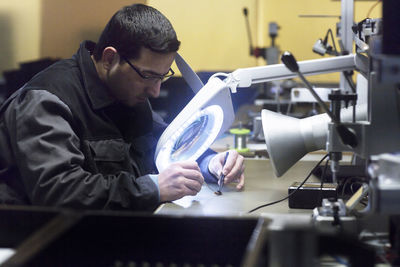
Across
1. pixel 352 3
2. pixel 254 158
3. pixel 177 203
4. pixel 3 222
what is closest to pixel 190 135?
pixel 177 203

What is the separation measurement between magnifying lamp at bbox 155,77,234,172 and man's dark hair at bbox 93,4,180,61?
323 millimetres

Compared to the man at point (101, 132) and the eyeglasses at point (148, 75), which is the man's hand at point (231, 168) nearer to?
the man at point (101, 132)

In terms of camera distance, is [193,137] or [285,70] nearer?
[285,70]

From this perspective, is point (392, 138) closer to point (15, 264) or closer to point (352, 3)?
point (15, 264)

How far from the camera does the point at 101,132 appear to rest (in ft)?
5.90

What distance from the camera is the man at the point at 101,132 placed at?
1574mm

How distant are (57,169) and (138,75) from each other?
0.43 m

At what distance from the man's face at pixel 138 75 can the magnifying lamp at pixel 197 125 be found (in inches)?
13.0

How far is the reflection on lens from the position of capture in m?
1.53

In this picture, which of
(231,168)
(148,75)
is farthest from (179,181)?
(148,75)

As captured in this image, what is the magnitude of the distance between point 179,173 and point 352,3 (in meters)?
1.38

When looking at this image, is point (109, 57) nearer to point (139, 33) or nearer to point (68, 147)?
point (139, 33)

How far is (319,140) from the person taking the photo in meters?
1.34

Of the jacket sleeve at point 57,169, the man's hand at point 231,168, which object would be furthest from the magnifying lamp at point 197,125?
the man's hand at point 231,168
